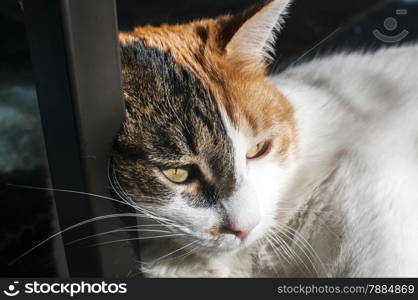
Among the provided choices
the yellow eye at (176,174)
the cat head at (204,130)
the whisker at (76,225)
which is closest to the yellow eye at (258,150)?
the cat head at (204,130)

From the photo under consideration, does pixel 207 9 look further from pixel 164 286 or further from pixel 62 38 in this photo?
pixel 164 286

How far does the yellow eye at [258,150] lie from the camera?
2.81 ft

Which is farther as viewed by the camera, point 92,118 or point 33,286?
point 33,286

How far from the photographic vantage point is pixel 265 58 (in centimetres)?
91

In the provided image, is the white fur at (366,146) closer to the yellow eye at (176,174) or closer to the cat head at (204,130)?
the cat head at (204,130)

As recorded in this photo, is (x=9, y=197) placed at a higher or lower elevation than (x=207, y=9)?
lower

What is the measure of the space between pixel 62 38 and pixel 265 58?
356 millimetres

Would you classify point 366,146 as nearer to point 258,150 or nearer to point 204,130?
point 258,150

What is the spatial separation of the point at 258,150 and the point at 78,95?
1.04 feet

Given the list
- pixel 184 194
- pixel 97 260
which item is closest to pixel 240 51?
pixel 184 194

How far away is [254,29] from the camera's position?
853mm

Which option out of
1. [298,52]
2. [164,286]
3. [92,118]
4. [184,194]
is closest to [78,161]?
[92,118]

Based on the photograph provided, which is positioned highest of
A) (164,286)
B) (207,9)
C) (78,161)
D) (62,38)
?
(207,9)

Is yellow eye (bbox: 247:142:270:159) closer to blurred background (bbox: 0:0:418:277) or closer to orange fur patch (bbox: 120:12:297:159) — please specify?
orange fur patch (bbox: 120:12:297:159)
